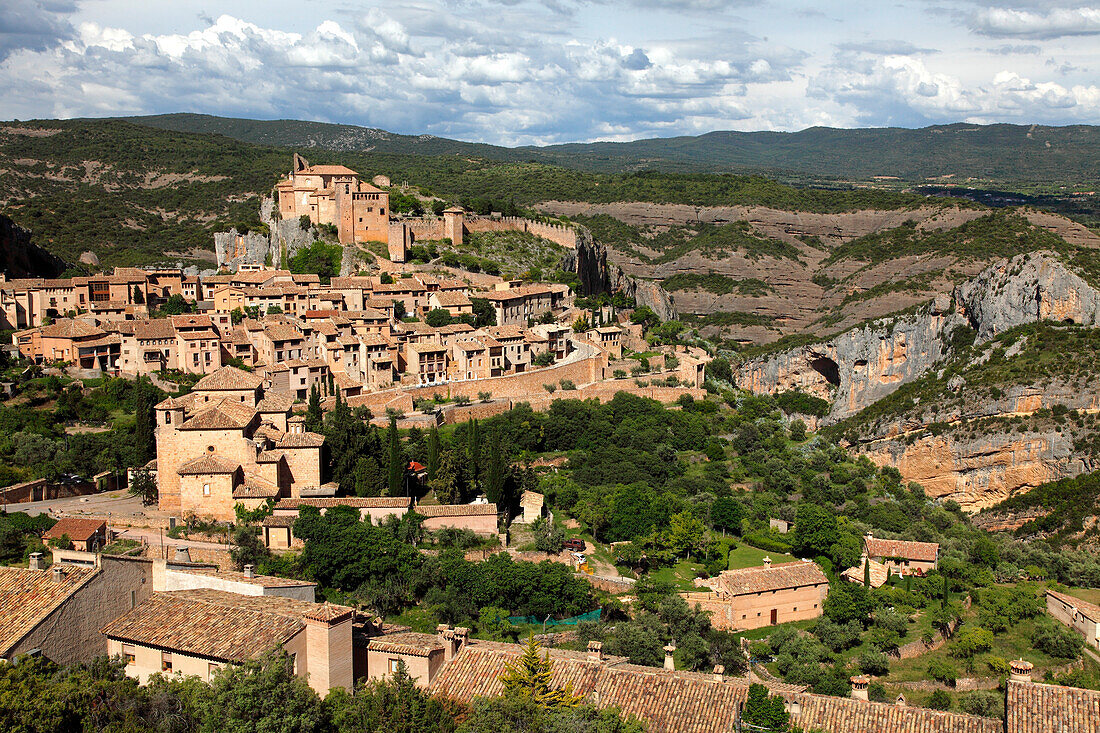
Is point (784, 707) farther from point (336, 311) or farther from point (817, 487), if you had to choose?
point (336, 311)

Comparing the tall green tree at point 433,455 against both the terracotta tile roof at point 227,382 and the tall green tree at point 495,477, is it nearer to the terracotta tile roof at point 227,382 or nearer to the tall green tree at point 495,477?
the tall green tree at point 495,477

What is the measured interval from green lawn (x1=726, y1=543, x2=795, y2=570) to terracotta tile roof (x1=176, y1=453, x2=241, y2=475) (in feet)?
53.0

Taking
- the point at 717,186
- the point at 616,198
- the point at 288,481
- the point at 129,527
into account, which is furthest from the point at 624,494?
the point at 717,186

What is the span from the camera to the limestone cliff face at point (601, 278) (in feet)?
212

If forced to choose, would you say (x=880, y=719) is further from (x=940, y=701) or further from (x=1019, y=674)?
(x=940, y=701)

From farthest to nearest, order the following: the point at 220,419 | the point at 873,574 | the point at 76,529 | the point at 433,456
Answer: the point at 873,574
the point at 433,456
the point at 220,419
the point at 76,529

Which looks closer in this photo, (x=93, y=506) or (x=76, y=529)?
(x=76, y=529)

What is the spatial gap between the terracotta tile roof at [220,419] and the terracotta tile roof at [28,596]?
10.9 meters

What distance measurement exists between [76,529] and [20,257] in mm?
37940

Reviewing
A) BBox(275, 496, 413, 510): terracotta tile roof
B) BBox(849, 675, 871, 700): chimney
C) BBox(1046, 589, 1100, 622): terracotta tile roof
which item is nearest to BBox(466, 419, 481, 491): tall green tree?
BBox(275, 496, 413, 510): terracotta tile roof

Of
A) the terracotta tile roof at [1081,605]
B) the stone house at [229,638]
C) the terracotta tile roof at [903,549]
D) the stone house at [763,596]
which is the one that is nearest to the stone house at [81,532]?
the stone house at [229,638]

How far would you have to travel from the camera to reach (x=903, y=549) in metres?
35.3

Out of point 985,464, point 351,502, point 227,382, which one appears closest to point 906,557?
point 985,464

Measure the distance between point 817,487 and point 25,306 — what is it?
3761cm
